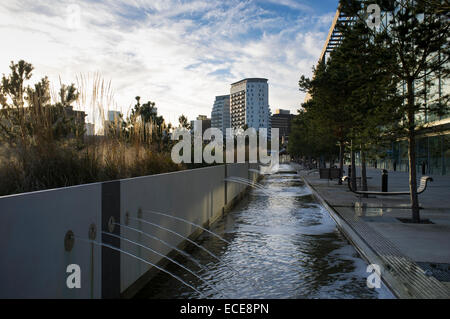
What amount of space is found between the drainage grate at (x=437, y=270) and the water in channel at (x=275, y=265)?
0.72m

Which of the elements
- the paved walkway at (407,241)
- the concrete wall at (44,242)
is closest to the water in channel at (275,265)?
the paved walkway at (407,241)

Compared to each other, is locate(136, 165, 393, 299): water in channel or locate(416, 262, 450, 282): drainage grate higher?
locate(416, 262, 450, 282): drainage grate

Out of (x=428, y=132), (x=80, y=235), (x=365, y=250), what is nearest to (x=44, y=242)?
(x=80, y=235)

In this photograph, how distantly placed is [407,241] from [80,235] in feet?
19.5

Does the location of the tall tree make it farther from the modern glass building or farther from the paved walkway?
the paved walkway

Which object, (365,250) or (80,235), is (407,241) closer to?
(365,250)

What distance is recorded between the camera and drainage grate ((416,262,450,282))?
5009 mm

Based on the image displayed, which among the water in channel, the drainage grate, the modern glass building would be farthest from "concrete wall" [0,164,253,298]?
the modern glass building

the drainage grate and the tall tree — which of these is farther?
the tall tree

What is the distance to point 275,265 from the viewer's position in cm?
623

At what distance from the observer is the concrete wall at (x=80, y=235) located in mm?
2639

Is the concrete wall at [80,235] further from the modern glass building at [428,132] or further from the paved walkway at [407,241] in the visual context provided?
the modern glass building at [428,132]

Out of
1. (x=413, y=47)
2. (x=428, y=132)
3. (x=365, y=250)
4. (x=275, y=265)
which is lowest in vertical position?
(x=275, y=265)

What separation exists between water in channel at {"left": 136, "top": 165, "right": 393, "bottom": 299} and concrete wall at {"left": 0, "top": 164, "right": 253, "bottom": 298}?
2.14 ft
